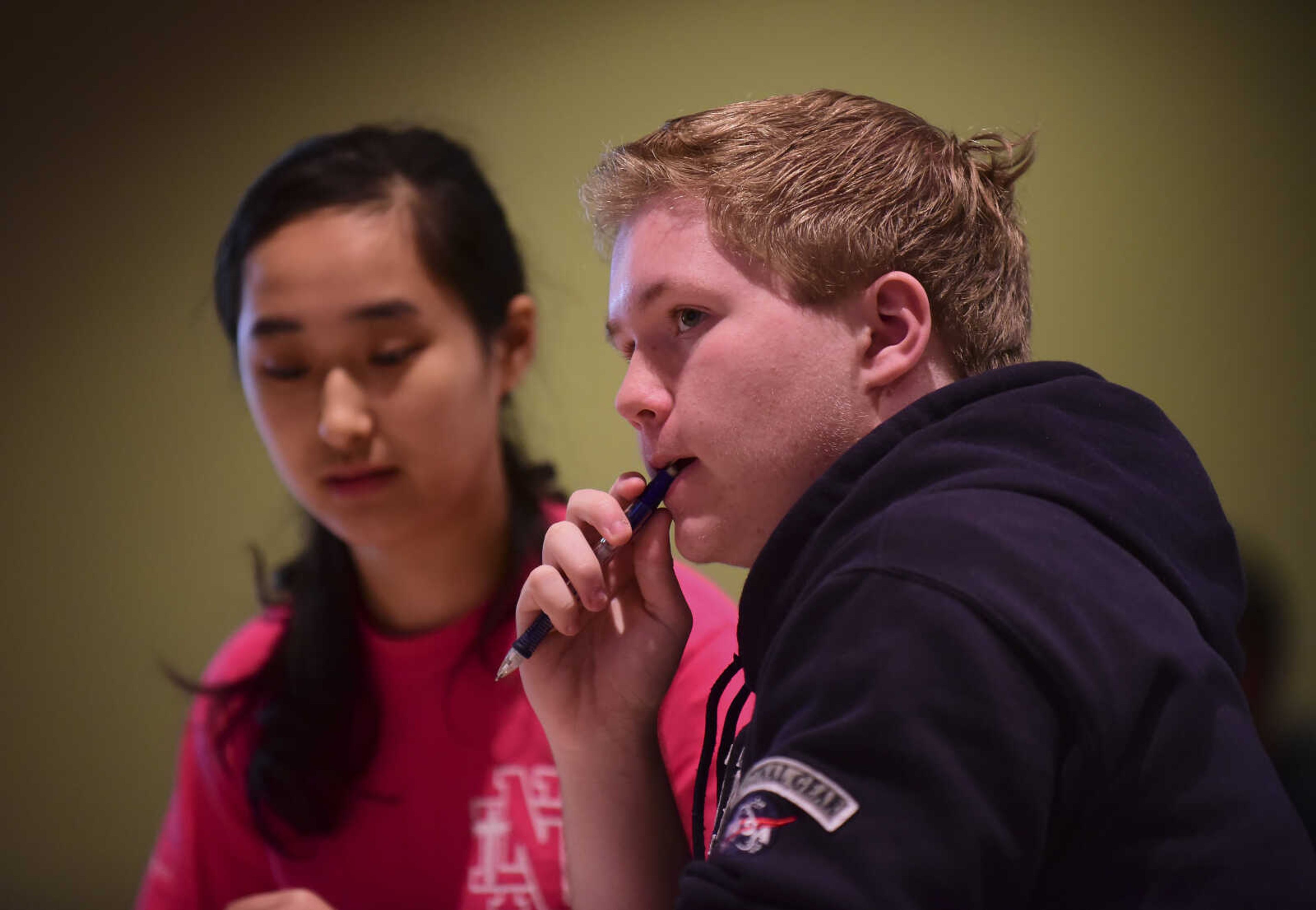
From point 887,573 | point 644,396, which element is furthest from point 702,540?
point 887,573

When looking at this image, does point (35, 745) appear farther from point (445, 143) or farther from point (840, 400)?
point (840, 400)

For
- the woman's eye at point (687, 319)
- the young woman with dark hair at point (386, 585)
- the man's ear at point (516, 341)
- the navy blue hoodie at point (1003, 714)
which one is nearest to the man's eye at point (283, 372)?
the young woman with dark hair at point (386, 585)

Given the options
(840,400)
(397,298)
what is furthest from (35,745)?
(840,400)

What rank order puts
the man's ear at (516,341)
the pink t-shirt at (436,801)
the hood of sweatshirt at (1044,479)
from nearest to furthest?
1. the hood of sweatshirt at (1044,479)
2. the pink t-shirt at (436,801)
3. the man's ear at (516,341)

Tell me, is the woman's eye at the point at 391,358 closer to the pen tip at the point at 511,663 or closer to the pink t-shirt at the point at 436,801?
the pink t-shirt at the point at 436,801

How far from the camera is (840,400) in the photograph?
69 cm

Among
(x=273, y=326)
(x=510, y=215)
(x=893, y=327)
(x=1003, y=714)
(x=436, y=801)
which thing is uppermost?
(x=510, y=215)

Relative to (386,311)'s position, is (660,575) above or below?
below

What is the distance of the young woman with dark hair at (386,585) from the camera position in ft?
3.51

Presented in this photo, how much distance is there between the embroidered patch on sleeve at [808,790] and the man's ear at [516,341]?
30.9 inches

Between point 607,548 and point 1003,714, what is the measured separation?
386 millimetres

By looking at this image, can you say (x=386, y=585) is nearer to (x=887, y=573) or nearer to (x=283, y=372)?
(x=283, y=372)

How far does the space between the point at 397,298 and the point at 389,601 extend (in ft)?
1.07

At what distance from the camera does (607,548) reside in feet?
2.64
